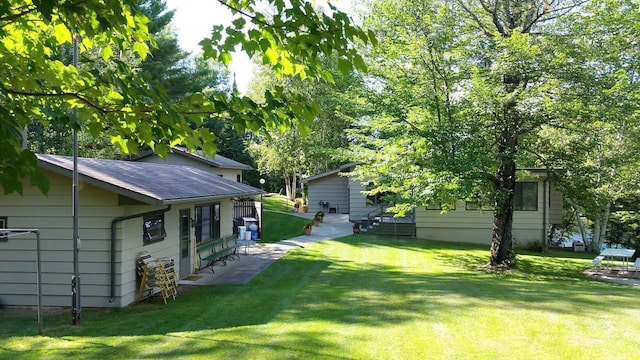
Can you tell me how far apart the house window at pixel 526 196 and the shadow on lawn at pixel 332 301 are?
8.63m

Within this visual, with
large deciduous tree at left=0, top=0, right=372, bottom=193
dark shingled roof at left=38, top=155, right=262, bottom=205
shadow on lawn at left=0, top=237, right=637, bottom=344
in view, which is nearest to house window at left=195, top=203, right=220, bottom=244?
dark shingled roof at left=38, top=155, right=262, bottom=205

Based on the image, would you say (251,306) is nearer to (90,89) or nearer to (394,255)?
(90,89)

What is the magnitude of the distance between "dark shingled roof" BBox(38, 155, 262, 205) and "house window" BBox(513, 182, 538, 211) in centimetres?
1507

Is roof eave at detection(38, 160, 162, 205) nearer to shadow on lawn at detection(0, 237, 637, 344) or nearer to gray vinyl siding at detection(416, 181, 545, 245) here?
shadow on lawn at detection(0, 237, 637, 344)

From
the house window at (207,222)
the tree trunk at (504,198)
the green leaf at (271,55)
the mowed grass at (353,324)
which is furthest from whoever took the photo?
the house window at (207,222)

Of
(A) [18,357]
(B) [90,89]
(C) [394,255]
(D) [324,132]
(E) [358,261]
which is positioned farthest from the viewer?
(D) [324,132]

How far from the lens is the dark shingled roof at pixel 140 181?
31.8ft

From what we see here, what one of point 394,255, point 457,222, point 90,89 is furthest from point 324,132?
point 90,89

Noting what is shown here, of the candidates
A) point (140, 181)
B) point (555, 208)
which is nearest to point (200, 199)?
point (140, 181)

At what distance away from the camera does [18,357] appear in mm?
6656

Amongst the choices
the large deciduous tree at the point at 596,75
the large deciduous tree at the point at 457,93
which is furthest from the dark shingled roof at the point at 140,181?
the large deciduous tree at the point at 596,75

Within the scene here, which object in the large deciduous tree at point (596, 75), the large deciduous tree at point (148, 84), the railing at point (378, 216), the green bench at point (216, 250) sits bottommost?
the green bench at point (216, 250)

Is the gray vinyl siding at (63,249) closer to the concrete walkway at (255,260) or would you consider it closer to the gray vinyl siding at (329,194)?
the concrete walkway at (255,260)

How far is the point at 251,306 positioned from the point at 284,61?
277 inches
